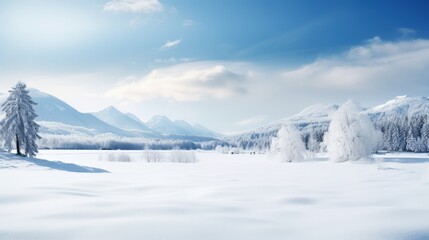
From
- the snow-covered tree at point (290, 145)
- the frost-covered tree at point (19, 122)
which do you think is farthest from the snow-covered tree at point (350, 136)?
the frost-covered tree at point (19, 122)

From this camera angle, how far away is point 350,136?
55875mm

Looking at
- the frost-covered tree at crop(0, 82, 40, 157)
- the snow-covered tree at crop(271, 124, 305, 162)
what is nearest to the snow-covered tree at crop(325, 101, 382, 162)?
the snow-covered tree at crop(271, 124, 305, 162)

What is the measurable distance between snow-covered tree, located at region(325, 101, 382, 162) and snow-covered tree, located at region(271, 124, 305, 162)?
8.07 metres

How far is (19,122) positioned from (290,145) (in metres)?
48.8

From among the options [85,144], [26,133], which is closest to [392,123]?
[26,133]

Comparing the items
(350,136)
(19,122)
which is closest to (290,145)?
(350,136)

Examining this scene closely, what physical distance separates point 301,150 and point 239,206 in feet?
196

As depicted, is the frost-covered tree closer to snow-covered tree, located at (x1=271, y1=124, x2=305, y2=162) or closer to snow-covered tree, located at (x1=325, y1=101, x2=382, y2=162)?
snow-covered tree, located at (x1=271, y1=124, x2=305, y2=162)

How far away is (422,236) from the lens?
606 cm

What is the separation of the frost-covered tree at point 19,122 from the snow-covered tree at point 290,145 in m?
45.1

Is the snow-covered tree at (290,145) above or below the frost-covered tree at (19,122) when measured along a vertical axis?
below

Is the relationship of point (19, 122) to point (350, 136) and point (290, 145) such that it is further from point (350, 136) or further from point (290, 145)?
point (350, 136)

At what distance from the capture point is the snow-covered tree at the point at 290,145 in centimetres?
6554

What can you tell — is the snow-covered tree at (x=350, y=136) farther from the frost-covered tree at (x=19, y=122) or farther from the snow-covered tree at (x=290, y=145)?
the frost-covered tree at (x=19, y=122)
